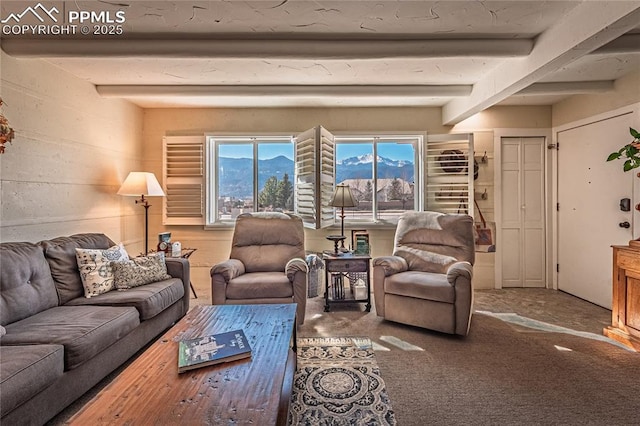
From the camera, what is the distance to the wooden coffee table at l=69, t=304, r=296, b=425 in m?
1.21

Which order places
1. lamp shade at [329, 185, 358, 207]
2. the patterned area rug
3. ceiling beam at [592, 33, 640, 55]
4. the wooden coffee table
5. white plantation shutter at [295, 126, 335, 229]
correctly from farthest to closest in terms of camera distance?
white plantation shutter at [295, 126, 335, 229] < lamp shade at [329, 185, 358, 207] < ceiling beam at [592, 33, 640, 55] < the patterned area rug < the wooden coffee table

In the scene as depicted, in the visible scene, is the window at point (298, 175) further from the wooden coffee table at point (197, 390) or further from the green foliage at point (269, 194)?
the wooden coffee table at point (197, 390)

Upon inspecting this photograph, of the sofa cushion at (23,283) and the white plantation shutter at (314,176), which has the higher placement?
the white plantation shutter at (314,176)

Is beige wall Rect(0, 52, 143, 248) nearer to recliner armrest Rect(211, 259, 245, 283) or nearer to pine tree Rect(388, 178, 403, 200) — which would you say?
recliner armrest Rect(211, 259, 245, 283)

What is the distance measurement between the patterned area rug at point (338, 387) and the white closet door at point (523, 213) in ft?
9.17

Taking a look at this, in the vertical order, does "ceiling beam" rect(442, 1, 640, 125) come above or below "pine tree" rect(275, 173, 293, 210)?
above

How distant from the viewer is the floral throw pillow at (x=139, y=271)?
279 centimetres

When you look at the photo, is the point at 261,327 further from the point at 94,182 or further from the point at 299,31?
the point at 94,182

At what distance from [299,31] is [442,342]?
8.88 ft

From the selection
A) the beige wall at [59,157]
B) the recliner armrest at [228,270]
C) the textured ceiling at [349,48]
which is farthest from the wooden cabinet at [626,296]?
the beige wall at [59,157]

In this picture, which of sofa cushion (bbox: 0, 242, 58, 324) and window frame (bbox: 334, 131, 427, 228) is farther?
window frame (bbox: 334, 131, 427, 228)

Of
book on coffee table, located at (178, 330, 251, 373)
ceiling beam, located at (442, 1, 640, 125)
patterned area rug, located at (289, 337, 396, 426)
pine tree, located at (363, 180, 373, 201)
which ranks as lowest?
patterned area rug, located at (289, 337, 396, 426)

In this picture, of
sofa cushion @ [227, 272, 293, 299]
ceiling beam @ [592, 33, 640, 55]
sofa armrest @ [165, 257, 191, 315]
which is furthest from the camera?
sofa armrest @ [165, 257, 191, 315]

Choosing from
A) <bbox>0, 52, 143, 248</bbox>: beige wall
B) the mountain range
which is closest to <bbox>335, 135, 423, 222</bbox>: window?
the mountain range
